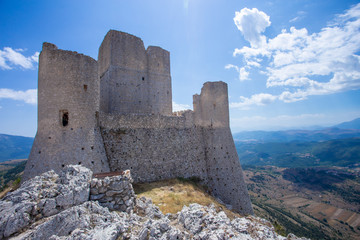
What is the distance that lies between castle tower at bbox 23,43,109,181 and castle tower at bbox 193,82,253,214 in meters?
10.6

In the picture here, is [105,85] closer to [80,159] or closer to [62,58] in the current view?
[62,58]

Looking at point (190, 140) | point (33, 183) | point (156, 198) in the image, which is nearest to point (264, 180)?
point (190, 140)

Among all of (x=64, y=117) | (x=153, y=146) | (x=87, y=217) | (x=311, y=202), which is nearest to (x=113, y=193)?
(x=87, y=217)

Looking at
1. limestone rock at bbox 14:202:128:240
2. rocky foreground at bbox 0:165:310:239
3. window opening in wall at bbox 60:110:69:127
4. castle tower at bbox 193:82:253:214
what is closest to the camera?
limestone rock at bbox 14:202:128:240

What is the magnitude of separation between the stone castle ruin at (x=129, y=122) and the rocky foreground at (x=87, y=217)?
3937 millimetres

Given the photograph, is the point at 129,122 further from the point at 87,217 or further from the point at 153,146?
the point at 87,217

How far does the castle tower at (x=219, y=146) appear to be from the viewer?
1692cm

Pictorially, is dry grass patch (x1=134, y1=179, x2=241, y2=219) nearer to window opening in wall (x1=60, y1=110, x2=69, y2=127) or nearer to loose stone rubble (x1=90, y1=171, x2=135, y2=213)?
loose stone rubble (x1=90, y1=171, x2=135, y2=213)

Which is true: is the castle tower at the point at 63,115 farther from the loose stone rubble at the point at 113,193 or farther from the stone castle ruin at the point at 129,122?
the loose stone rubble at the point at 113,193

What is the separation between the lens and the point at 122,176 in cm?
718

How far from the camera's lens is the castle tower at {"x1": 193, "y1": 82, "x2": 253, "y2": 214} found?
55.5ft

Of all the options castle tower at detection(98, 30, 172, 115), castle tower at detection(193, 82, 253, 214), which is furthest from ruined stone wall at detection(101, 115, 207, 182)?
castle tower at detection(98, 30, 172, 115)

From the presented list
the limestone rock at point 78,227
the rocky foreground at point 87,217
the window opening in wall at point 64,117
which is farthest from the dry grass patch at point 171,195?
the window opening in wall at point 64,117

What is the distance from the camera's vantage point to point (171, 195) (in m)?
10.9
